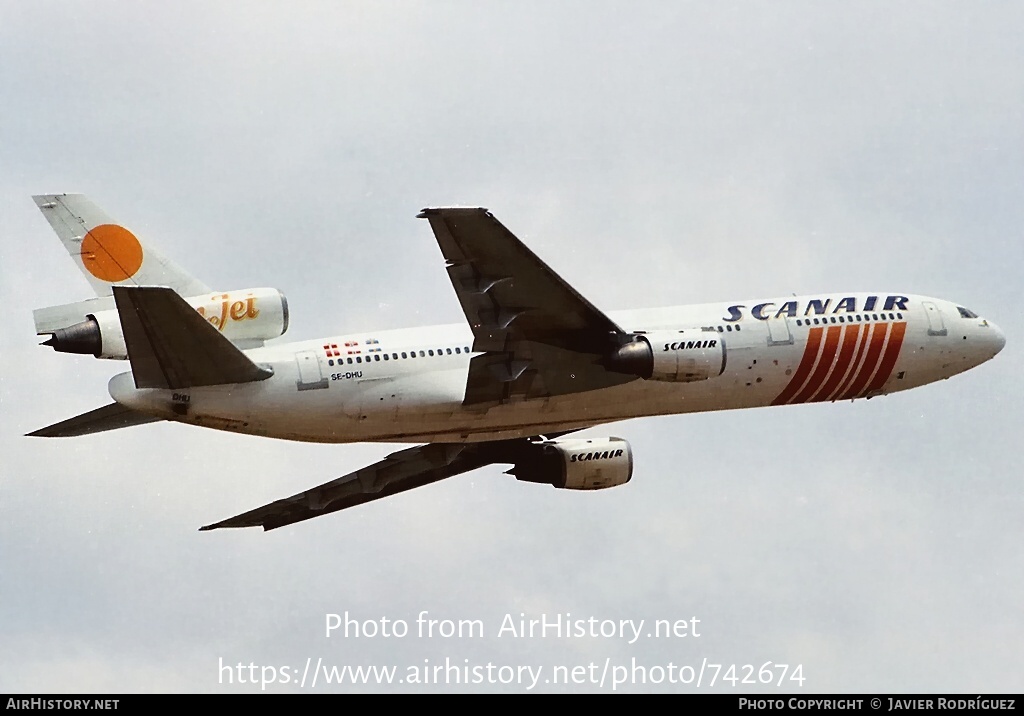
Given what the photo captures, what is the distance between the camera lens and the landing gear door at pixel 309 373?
44344mm

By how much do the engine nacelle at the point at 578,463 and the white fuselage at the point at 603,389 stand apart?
170 inches

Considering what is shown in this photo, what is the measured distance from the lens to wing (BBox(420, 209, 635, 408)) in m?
41.9

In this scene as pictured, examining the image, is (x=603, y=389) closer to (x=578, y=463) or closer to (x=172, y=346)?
(x=578, y=463)

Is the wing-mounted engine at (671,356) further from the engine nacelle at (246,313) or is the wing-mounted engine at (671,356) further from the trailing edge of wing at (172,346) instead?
the trailing edge of wing at (172,346)

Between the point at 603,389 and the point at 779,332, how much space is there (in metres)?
5.59

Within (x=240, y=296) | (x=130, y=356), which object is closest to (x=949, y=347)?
(x=240, y=296)

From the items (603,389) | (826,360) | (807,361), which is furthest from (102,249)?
(826,360)

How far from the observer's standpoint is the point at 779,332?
158 ft

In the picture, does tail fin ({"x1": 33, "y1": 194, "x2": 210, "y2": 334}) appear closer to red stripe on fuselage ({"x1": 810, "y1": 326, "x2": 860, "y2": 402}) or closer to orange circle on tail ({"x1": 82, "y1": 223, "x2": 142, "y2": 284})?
orange circle on tail ({"x1": 82, "y1": 223, "x2": 142, "y2": 284})

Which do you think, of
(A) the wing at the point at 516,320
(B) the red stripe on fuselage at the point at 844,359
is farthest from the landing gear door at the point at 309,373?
(B) the red stripe on fuselage at the point at 844,359

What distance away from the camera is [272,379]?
44.0m

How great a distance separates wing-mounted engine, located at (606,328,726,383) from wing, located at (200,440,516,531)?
8658 mm
